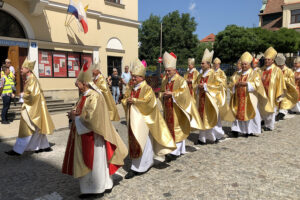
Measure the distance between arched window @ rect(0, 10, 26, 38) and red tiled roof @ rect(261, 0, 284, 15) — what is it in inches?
1567

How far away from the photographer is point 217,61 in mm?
9203

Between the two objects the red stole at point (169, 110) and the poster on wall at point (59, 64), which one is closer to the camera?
the red stole at point (169, 110)

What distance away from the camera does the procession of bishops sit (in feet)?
11.4

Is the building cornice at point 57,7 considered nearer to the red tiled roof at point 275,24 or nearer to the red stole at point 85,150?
the red stole at point 85,150

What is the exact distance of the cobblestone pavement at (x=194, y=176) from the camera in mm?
3684

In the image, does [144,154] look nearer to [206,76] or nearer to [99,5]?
[206,76]

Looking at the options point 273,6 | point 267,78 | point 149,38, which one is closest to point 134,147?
point 267,78

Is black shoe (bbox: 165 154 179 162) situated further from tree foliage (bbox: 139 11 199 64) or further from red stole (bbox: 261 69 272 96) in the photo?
tree foliage (bbox: 139 11 199 64)

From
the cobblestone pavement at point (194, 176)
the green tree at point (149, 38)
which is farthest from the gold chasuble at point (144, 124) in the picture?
the green tree at point (149, 38)

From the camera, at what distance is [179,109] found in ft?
17.2

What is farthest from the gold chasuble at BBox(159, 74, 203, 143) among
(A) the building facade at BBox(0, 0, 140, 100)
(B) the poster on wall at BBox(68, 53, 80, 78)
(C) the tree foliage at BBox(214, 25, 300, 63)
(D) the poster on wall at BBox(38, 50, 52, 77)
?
(C) the tree foliage at BBox(214, 25, 300, 63)

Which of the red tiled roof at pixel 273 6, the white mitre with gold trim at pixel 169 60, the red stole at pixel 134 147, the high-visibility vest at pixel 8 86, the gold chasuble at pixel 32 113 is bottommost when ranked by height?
the red stole at pixel 134 147

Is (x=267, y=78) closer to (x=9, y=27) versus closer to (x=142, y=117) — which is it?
(x=142, y=117)

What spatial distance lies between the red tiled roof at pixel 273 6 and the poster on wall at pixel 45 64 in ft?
128
